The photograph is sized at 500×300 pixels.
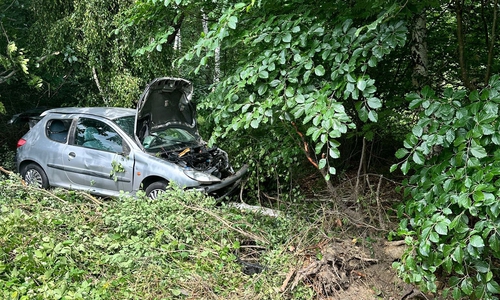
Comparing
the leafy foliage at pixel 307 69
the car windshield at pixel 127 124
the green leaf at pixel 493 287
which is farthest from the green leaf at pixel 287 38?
the car windshield at pixel 127 124

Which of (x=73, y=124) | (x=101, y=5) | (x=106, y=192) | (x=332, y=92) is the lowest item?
(x=106, y=192)

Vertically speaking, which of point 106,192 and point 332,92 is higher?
point 332,92

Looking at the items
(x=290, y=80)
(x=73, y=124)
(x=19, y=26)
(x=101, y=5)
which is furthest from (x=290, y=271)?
(x=19, y=26)

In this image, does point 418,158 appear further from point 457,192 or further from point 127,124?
point 127,124

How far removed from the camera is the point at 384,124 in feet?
17.1

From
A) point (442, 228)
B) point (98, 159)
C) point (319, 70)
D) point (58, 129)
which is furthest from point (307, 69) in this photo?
point (58, 129)

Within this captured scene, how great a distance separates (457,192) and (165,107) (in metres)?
5.35

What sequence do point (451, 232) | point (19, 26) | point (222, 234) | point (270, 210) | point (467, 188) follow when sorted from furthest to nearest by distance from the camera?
point (19, 26), point (270, 210), point (222, 234), point (451, 232), point (467, 188)

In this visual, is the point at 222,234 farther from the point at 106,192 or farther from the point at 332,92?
the point at 106,192

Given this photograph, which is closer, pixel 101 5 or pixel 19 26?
pixel 101 5

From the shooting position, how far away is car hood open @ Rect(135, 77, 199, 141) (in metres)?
6.84

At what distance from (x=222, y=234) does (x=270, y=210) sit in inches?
46.9

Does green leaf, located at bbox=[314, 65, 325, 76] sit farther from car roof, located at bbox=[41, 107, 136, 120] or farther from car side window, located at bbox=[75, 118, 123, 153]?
car roof, located at bbox=[41, 107, 136, 120]

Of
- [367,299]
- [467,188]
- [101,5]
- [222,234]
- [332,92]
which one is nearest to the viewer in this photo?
[467,188]
